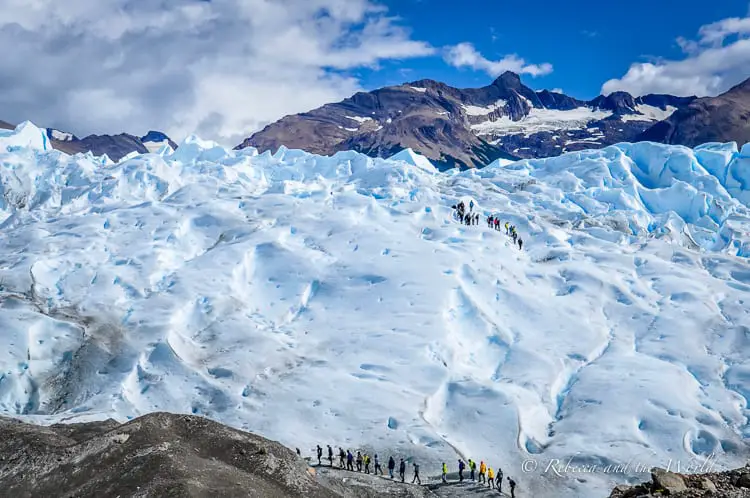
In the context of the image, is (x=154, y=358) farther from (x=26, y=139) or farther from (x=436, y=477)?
(x=26, y=139)

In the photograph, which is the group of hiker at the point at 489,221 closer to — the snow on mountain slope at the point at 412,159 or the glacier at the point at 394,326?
the glacier at the point at 394,326

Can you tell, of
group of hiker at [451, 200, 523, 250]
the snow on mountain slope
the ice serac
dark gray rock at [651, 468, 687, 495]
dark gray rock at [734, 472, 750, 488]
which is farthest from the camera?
the snow on mountain slope

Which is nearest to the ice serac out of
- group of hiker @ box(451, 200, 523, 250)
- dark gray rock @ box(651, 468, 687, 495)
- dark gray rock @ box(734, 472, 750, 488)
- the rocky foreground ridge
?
group of hiker @ box(451, 200, 523, 250)

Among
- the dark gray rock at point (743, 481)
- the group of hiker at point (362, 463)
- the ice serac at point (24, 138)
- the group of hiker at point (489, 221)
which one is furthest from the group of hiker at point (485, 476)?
the ice serac at point (24, 138)

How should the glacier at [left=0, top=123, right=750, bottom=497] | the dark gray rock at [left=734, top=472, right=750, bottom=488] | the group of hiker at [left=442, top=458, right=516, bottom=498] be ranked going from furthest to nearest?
1. the glacier at [left=0, top=123, right=750, bottom=497]
2. the group of hiker at [left=442, top=458, right=516, bottom=498]
3. the dark gray rock at [left=734, top=472, right=750, bottom=488]

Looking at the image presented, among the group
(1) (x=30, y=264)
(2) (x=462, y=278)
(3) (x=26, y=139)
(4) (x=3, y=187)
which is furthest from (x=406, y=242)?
(3) (x=26, y=139)

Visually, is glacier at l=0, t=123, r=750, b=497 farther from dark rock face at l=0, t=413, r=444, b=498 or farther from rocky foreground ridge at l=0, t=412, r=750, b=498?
dark rock face at l=0, t=413, r=444, b=498

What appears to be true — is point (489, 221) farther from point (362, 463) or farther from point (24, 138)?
point (24, 138)

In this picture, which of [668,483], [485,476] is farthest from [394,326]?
[668,483]
